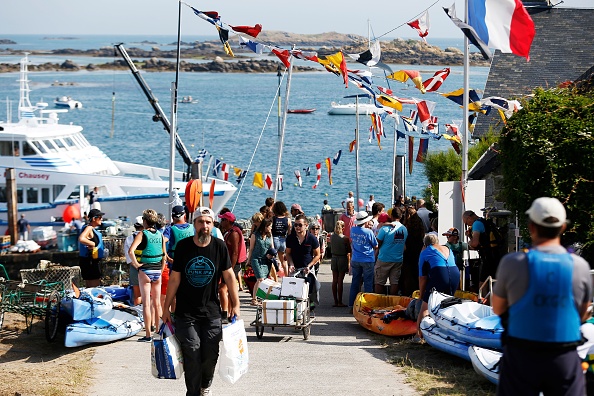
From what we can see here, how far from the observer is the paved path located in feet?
30.2

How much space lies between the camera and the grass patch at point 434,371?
911cm

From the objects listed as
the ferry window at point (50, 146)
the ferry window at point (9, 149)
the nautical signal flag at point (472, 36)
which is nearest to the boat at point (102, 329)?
the nautical signal flag at point (472, 36)

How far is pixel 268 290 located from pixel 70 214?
20.9 m

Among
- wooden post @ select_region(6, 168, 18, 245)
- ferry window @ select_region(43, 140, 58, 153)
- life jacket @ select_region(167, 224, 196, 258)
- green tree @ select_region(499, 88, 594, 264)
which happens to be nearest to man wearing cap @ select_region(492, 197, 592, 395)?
green tree @ select_region(499, 88, 594, 264)

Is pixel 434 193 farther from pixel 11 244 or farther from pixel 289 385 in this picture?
pixel 289 385

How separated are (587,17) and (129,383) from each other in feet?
69.7

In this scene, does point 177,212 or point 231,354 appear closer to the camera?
point 231,354

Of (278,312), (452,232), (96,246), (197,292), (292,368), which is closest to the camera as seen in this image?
(197,292)

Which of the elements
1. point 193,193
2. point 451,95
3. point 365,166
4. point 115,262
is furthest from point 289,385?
point 365,166

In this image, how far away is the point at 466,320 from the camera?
1034cm

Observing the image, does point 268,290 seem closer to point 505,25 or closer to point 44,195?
point 505,25

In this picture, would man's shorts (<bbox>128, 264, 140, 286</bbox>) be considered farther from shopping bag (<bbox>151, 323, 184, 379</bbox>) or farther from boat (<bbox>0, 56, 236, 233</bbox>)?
boat (<bbox>0, 56, 236, 233</bbox>)

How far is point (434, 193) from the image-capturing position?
24812mm

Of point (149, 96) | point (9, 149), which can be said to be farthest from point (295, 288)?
point (9, 149)
